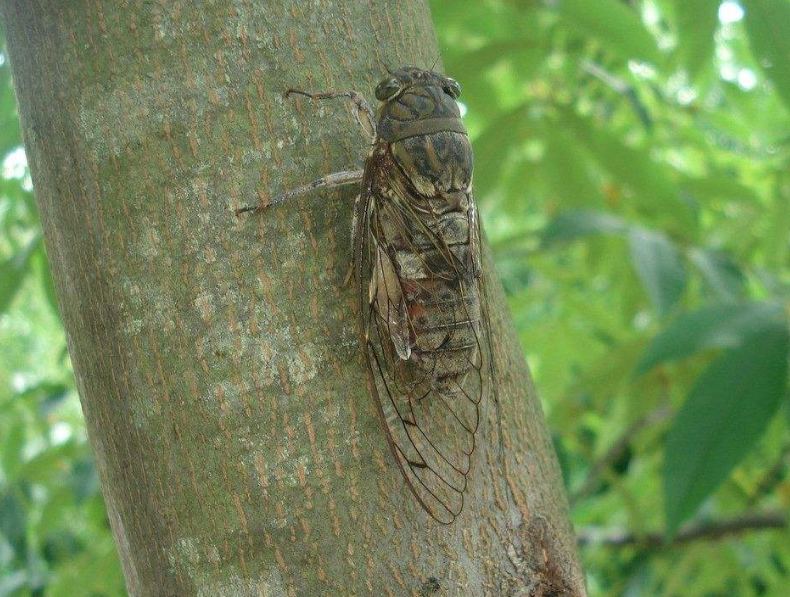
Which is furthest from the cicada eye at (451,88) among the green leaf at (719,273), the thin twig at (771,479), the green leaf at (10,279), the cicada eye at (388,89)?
the thin twig at (771,479)

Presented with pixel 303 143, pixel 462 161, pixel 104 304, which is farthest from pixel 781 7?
pixel 104 304

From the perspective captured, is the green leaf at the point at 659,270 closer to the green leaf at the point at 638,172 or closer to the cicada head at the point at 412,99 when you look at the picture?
the green leaf at the point at 638,172

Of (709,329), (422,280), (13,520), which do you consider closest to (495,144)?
(709,329)

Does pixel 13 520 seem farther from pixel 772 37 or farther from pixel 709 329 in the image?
pixel 772 37

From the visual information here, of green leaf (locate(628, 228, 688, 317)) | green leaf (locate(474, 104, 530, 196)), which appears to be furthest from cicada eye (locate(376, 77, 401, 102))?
green leaf (locate(474, 104, 530, 196))

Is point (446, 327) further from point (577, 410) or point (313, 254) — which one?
point (577, 410)

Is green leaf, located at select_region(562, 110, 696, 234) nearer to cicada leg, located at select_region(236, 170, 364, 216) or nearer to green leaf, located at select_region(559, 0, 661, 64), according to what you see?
green leaf, located at select_region(559, 0, 661, 64)
